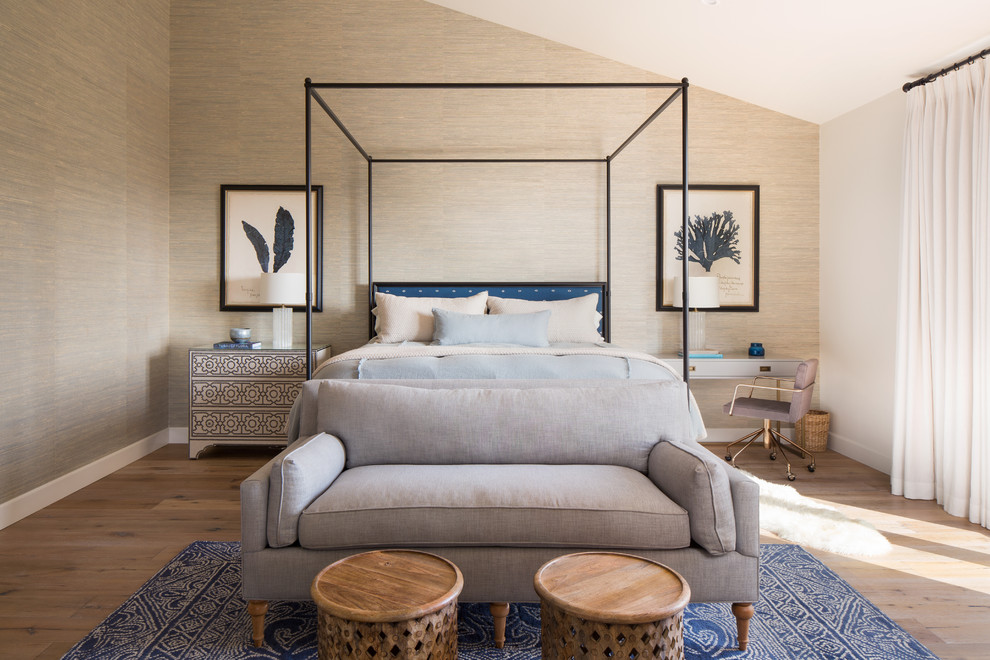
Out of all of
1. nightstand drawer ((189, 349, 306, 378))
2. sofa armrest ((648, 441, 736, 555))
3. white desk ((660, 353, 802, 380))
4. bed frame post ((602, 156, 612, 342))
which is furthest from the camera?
bed frame post ((602, 156, 612, 342))

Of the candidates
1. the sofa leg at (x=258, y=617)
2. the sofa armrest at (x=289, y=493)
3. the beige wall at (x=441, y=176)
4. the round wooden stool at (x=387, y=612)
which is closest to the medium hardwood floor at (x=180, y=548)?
the sofa leg at (x=258, y=617)

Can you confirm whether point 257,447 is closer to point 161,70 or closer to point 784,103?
point 161,70

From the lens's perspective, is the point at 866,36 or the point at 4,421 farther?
the point at 866,36

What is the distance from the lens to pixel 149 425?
174 inches

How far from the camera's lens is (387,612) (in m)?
1.33

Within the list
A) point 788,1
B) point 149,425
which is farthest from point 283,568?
point 788,1

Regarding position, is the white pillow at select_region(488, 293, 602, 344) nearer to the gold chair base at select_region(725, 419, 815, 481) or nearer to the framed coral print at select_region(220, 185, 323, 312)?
the gold chair base at select_region(725, 419, 815, 481)

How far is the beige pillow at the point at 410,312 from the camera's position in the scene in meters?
4.23

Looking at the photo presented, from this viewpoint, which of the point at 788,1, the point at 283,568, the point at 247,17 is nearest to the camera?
the point at 283,568

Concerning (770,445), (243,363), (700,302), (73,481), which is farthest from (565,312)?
(73,481)

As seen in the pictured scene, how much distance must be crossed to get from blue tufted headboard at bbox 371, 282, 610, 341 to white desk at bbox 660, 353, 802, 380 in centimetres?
71

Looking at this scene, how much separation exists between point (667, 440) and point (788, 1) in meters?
2.72

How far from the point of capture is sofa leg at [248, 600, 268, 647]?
74.6 inches

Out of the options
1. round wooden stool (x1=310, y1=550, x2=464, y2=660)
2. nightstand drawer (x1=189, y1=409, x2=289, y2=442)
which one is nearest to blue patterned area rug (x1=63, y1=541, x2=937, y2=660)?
round wooden stool (x1=310, y1=550, x2=464, y2=660)
